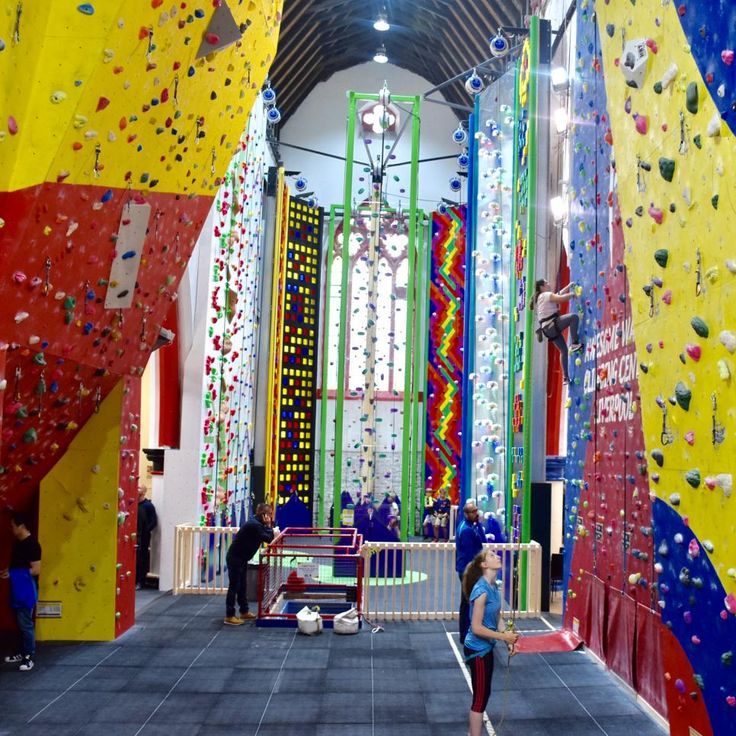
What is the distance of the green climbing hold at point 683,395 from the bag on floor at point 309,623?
13.7ft

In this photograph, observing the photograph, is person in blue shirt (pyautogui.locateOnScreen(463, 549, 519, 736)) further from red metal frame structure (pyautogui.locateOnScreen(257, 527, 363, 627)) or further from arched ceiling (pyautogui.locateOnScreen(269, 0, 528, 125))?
arched ceiling (pyautogui.locateOnScreen(269, 0, 528, 125))

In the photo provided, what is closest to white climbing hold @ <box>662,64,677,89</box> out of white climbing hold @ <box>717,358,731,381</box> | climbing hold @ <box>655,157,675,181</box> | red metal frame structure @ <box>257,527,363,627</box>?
climbing hold @ <box>655,157,675,181</box>

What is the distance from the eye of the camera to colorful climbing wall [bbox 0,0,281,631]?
10.5ft

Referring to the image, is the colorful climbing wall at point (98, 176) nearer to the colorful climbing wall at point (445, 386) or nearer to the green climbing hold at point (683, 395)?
the green climbing hold at point (683, 395)

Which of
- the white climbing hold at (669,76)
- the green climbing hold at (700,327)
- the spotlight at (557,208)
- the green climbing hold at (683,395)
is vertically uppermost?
the spotlight at (557,208)

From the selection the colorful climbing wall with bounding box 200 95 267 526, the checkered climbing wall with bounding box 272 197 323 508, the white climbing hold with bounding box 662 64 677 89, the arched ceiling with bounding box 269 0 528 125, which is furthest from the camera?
the checkered climbing wall with bounding box 272 197 323 508

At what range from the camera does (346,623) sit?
693 cm

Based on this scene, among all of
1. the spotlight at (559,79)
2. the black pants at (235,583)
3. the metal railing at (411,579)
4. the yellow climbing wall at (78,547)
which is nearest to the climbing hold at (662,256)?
the metal railing at (411,579)

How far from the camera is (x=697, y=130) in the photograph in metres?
3.61

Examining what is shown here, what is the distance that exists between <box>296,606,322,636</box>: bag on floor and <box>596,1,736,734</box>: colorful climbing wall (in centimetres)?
349

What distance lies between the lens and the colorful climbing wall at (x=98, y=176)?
3.21 metres

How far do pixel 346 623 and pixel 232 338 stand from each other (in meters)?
4.92

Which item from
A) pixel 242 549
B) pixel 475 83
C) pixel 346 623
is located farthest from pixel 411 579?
Answer: pixel 475 83

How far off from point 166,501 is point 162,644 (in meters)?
3.10
